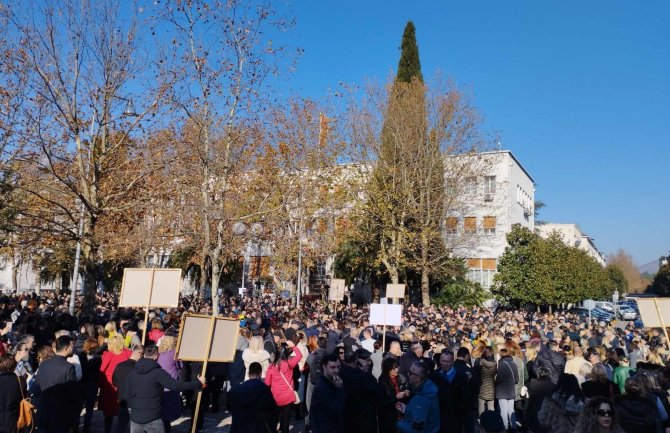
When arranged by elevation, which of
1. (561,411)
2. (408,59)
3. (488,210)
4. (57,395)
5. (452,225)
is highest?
(408,59)

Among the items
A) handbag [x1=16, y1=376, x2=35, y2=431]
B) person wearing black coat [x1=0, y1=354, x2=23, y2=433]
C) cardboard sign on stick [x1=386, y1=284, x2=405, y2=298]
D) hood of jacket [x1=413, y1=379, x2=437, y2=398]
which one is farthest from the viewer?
cardboard sign on stick [x1=386, y1=284, x2=405, y2=298]

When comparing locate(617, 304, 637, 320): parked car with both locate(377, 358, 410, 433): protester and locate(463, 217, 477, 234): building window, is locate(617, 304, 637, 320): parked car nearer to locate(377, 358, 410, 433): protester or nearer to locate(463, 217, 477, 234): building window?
locate(463, 217, 477, 234): building window

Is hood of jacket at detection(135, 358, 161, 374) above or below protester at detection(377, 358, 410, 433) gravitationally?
above

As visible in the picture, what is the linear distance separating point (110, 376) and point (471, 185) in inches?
1129

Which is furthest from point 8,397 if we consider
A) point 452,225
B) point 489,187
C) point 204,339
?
point 489,187

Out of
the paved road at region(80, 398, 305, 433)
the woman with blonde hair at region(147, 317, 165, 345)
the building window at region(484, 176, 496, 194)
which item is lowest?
the paved road at region(80, 398, 305, 433)

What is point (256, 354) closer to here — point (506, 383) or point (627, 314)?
point (506, 383)

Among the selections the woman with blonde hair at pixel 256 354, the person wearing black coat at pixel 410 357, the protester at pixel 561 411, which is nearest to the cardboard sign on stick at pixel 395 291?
the person wearing black coat at pixel 410 357

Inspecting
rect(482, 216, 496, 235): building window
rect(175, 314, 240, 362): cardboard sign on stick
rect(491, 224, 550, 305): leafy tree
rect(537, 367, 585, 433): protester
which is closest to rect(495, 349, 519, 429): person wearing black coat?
rect(537, 367, 585, 433): protester

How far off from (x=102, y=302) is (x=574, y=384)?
25995 mm

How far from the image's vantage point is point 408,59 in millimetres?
41281

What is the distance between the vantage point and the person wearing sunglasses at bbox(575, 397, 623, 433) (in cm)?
465

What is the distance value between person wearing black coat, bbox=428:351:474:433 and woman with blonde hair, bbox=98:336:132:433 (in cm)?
466

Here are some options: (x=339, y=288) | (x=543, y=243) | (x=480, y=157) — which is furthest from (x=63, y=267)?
(x=543, y=243)
